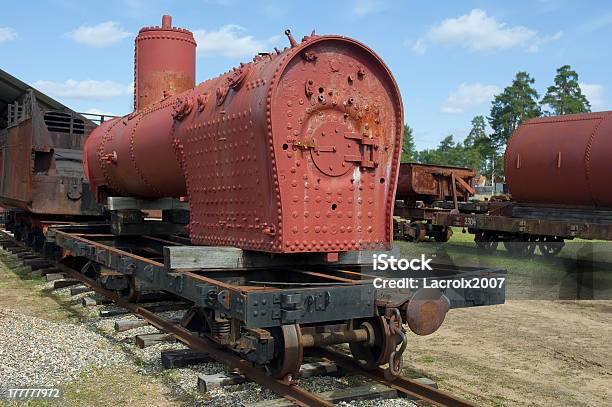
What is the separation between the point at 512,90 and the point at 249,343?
83.6 meters

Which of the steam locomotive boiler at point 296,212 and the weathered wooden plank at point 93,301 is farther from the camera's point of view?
the weathered wooden plank at point 93,301

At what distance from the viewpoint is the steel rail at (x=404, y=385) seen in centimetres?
469

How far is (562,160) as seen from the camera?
12.9m

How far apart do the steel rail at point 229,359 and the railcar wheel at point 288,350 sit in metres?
0.10

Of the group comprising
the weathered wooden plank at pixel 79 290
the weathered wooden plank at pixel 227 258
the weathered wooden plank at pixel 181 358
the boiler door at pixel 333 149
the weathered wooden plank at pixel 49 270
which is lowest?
the weathered wooden plank at pixel 181 358

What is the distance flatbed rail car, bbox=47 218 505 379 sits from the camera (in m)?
4.57

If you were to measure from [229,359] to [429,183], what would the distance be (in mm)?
15051

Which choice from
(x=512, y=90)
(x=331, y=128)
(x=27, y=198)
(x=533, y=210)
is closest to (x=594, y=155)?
(x=533, y=210)

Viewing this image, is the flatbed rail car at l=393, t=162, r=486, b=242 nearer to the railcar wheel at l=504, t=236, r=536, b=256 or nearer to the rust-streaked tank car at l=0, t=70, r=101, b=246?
the railcar wheel at l=504, t=236, r=536, b=256

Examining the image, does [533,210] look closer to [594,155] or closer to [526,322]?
[594,155]

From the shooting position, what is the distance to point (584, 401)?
521 cm

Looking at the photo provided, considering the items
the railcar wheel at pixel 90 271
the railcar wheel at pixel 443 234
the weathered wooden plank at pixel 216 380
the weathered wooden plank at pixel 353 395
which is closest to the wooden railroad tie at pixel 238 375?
the weathered wooden plank at pixel 216 380

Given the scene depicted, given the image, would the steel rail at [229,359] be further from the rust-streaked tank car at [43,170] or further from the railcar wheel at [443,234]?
the railcar wheel at [443,234]

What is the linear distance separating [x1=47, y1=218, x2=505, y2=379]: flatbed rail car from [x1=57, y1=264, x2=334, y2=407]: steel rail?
0.34ft
